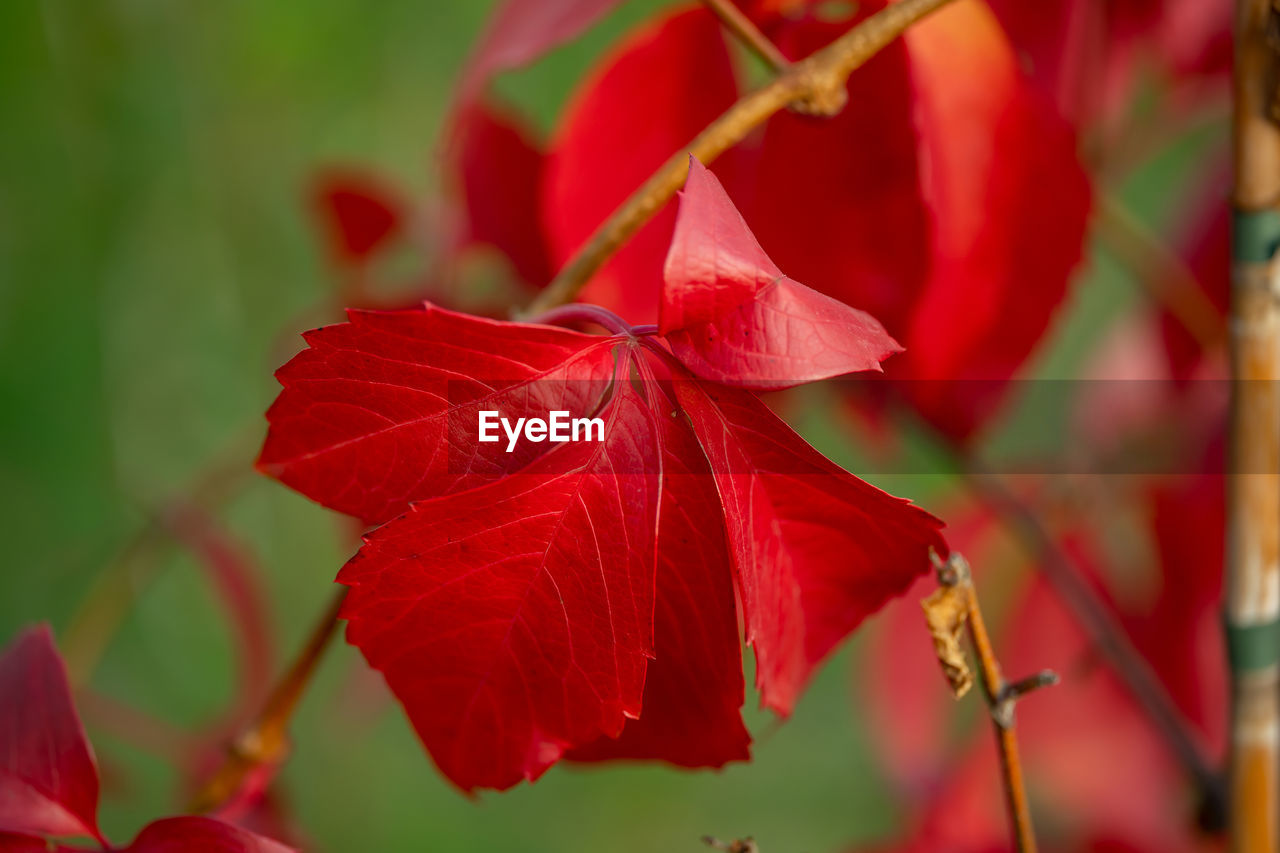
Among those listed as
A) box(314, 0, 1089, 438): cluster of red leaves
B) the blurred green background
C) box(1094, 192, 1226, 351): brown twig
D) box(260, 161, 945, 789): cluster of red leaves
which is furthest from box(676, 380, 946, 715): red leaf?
the blurred green background

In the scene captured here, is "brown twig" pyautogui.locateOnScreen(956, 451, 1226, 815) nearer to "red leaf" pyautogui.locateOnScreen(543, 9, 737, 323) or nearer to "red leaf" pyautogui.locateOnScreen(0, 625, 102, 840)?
"red leaf" pyautogui.locateOnScreen(543, 9, 737, 323)

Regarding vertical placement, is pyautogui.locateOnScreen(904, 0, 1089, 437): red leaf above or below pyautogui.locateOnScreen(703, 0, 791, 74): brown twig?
below

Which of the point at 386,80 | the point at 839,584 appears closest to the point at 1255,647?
the point at 839,584

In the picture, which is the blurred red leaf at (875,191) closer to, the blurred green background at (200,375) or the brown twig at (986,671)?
the brown twig at (986,671)

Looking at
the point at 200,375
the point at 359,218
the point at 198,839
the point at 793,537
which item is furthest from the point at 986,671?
the point at 200,375

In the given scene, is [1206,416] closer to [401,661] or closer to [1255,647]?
[1255,647]

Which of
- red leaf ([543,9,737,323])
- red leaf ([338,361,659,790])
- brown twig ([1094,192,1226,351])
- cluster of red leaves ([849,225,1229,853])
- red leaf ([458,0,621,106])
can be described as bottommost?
cluster of red leaves ([849,225,1229,853])

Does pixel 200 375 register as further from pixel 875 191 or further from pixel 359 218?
pixel 875 191

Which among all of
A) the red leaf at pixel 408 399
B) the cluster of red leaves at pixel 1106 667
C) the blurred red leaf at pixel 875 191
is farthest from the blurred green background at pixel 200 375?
the red leaf at pixel 408 399
